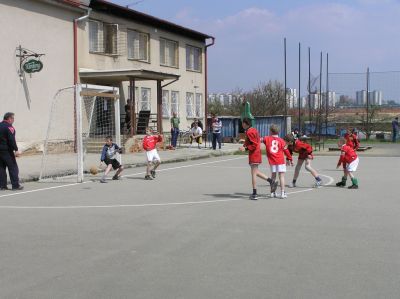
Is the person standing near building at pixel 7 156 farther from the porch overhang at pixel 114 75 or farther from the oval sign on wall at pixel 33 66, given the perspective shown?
the porch overhang at pixel 114 75

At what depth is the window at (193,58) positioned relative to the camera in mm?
35938

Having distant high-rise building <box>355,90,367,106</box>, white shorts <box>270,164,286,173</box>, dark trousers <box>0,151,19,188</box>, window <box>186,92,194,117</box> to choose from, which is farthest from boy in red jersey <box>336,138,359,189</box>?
distant high-rise building <box>355,90,367,106</box>

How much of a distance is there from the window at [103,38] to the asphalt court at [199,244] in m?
15.3

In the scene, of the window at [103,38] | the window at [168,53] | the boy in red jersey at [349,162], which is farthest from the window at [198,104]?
the boy in red jersey at [349,162]

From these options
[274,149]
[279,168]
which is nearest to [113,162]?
[274,149]

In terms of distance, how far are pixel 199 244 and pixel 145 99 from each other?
954 inches

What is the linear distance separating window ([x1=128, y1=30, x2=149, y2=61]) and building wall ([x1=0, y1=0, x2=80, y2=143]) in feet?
16.0

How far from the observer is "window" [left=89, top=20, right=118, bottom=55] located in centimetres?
2702

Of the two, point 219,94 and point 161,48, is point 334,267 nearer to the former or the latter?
point 161,48

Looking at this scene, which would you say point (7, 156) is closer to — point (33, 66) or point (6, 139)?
point (6, 139)

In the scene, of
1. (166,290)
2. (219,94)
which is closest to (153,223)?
(166,290)

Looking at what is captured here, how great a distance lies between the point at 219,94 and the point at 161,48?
123 feet

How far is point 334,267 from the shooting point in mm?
6172

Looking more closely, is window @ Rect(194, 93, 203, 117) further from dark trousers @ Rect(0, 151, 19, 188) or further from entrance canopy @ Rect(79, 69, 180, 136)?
dark trousers @ Rect(0, 151, 19, 188)
